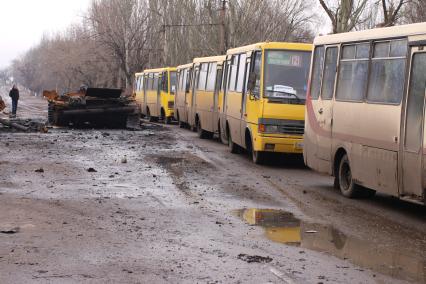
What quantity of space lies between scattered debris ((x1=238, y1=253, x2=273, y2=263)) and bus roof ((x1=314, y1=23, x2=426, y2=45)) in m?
4.14

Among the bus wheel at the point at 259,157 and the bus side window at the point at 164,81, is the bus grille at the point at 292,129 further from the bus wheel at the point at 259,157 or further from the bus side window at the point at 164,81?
the bus side window at the point at 164,81

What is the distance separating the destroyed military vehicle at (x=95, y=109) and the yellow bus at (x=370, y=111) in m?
16.4

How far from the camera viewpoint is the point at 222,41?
131 ft

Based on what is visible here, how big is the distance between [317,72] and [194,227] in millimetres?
5716

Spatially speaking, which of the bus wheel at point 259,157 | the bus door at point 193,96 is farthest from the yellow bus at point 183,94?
the bus wheel at point 259,157

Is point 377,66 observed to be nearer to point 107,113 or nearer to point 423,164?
point 423,164

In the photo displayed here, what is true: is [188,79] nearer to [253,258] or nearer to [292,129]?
[292,129]

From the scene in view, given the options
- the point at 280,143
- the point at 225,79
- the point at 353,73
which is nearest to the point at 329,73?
the point at 353,73

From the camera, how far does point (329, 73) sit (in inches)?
513

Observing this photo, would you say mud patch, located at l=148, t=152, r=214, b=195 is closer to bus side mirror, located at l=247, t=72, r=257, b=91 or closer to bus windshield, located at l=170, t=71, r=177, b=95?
Result: bus side mirror, located at l=247, t=72, r=257, b=91

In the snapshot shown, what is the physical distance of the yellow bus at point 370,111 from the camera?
972 centimetres

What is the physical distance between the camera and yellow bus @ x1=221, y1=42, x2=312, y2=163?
16.4m

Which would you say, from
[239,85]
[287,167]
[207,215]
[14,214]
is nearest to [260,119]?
[287,167]

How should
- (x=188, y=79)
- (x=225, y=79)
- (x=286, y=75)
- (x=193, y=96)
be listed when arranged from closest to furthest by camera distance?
(x=286, y=75)
(x=225, y=79)
(x=193, y=96)
(x=188, y=79)
